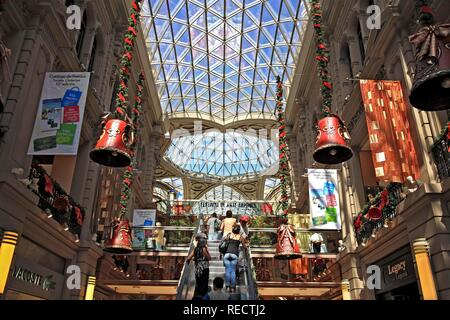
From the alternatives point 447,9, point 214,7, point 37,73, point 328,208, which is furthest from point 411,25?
point 214,7

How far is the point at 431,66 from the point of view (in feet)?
15.1

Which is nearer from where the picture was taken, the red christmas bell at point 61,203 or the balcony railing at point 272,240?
Result: the red christmas bell at point 61,203

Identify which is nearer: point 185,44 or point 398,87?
point 398,87

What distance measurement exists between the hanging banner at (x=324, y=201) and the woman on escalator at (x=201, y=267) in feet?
24.8

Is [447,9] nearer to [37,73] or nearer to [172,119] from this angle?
[37,73]

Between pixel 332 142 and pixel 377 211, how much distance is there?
20.7 feet

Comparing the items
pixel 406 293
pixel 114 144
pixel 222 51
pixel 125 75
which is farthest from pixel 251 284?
pixel 222 51

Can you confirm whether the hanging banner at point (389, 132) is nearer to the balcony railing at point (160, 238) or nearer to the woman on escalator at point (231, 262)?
the woman on escalator at point (231, 262)

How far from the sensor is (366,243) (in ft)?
43.0

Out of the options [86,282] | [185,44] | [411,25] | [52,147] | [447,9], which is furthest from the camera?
[185,44]

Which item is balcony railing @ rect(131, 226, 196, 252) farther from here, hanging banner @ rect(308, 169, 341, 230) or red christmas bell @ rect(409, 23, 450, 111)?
red christmas bell @ rect(409, 23, 450, 111)

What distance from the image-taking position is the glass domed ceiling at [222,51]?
94.3ft

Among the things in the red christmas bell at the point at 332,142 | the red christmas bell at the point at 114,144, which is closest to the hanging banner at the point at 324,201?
the red christmas bell at the point at 332,142
